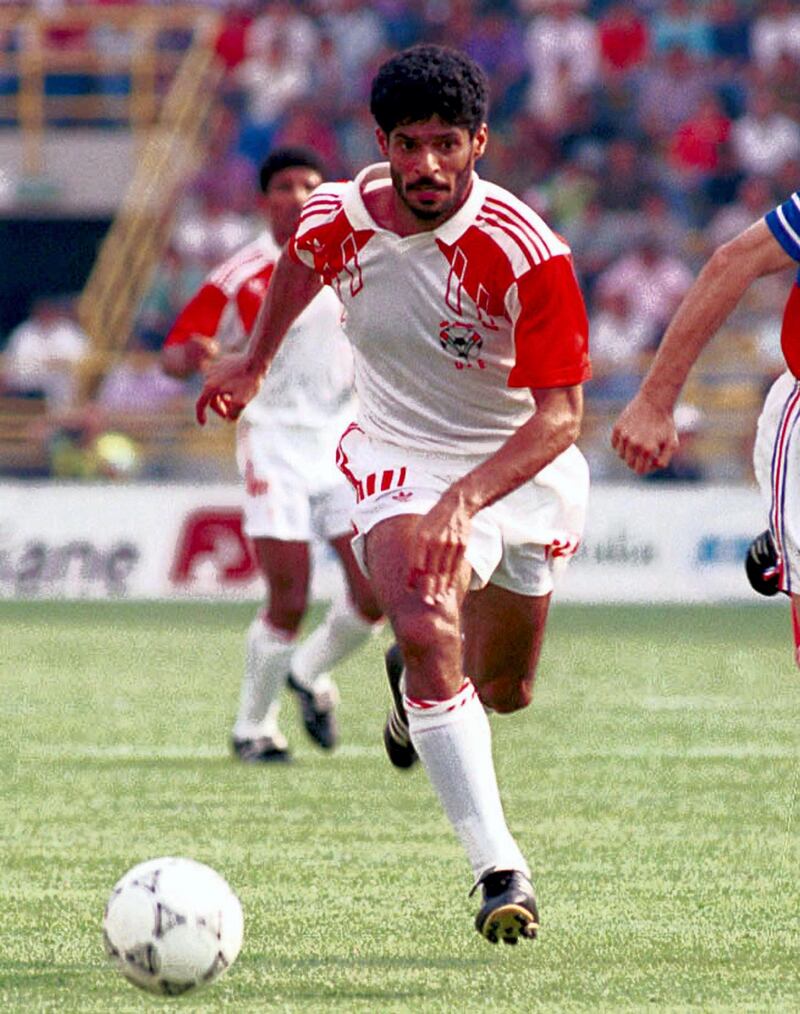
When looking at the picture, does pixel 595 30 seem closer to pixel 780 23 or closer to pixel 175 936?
pixel 780 23

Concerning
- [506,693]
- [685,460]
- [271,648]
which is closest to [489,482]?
[506,693]

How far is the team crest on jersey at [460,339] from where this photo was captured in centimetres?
576

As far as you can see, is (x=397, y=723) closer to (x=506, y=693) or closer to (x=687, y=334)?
(x=506, y=693)

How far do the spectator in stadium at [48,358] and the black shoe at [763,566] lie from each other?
16.6 metres

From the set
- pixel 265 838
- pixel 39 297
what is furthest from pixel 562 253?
pixel 39 297

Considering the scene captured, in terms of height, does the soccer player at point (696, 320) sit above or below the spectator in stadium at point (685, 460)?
above

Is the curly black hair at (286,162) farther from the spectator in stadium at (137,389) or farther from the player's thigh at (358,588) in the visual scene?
the spectator in stadium at (137,389)

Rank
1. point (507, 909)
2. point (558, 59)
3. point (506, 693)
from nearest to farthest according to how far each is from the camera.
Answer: point (507, 909)
point (506, 693)
point (558, 59)

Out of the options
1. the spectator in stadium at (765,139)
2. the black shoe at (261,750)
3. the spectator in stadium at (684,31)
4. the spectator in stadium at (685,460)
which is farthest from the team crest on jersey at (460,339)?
the spectator in stadium at (684,31)

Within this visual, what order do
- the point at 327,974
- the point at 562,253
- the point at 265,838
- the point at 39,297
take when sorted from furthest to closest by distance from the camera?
1. the point at 39,297
2. the point at 265,838
3. the point at 562,253
4. the point at 327,974

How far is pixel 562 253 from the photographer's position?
5523 millimetres

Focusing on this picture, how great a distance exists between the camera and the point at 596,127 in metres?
22.1

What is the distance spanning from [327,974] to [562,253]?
180cm

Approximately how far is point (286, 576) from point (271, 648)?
317mm
